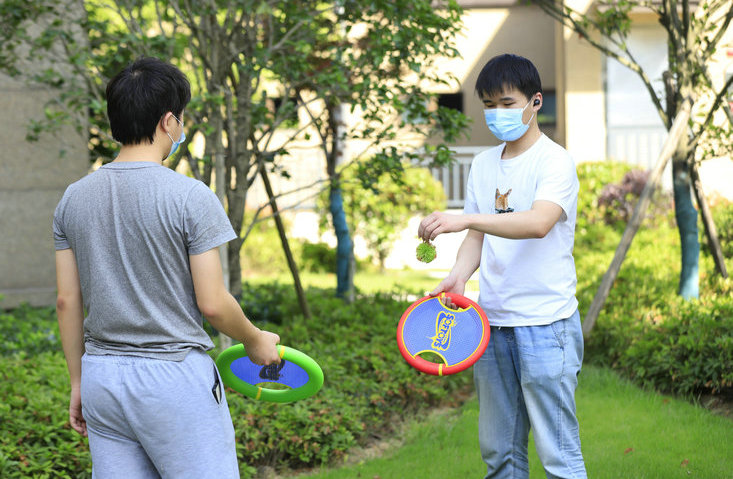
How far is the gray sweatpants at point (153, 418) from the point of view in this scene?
6.67 feet

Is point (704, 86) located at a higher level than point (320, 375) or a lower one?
higher

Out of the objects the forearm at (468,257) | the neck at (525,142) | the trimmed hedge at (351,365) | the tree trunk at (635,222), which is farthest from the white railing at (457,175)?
the neck at (525,142)

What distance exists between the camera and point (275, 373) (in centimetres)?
247

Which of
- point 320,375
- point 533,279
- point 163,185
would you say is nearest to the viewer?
A: point 163,185

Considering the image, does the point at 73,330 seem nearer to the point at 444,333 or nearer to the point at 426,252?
the point at 426,252

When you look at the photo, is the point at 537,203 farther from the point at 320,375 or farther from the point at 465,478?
the point at 465,478

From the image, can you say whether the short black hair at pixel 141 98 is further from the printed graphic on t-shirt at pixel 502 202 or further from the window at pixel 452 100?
the window at pixel 452 100

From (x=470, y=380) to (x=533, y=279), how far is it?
3.13 meters

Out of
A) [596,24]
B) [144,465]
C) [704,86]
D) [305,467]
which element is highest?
[596,24]

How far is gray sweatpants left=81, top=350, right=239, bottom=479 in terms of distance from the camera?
2.03 m

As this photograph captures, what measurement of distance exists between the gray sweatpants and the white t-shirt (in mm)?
1087

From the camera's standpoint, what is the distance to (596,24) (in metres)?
6.39

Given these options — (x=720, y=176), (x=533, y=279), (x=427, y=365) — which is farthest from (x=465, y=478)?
(x=720, y=176)

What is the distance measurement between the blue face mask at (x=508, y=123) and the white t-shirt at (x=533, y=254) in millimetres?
72
